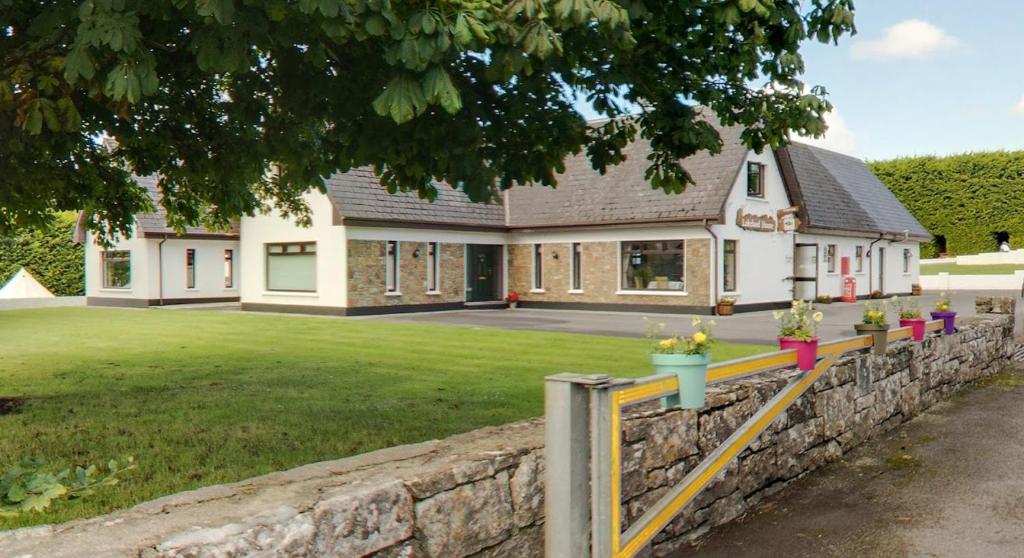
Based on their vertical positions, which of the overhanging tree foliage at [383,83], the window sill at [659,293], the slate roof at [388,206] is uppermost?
the slate roof at [388,206]

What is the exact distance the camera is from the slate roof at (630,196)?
26969 mm

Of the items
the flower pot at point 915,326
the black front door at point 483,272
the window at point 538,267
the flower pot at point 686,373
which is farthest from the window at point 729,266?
the flower pot at point 686,373

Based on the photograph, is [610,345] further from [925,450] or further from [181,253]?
[181,253]

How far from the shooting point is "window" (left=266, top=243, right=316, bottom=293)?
27.7 metres

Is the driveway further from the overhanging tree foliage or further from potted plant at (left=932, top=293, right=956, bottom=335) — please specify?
the overhanging tree foliage

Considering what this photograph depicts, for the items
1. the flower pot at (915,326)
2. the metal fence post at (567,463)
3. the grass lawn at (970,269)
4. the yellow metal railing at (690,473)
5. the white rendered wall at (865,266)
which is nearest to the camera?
the metal fence post at (567,463)

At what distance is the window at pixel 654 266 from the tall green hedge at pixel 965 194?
3122 centimetres

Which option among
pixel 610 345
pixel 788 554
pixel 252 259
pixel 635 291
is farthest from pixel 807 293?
pixel 788 554

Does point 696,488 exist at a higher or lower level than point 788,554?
higher

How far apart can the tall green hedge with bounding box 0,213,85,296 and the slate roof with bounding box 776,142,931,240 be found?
29883mm

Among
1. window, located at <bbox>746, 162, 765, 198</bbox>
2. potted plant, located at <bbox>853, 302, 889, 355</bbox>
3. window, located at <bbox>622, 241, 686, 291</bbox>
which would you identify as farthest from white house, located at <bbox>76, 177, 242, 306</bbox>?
potted plant, located at <bbox>853, 302, 889, 355</bbox>

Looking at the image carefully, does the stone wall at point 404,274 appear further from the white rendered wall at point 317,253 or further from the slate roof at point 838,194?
the slate roof at point 838,194

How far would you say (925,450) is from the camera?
786cm

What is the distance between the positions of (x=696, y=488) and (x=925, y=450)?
4.31m
